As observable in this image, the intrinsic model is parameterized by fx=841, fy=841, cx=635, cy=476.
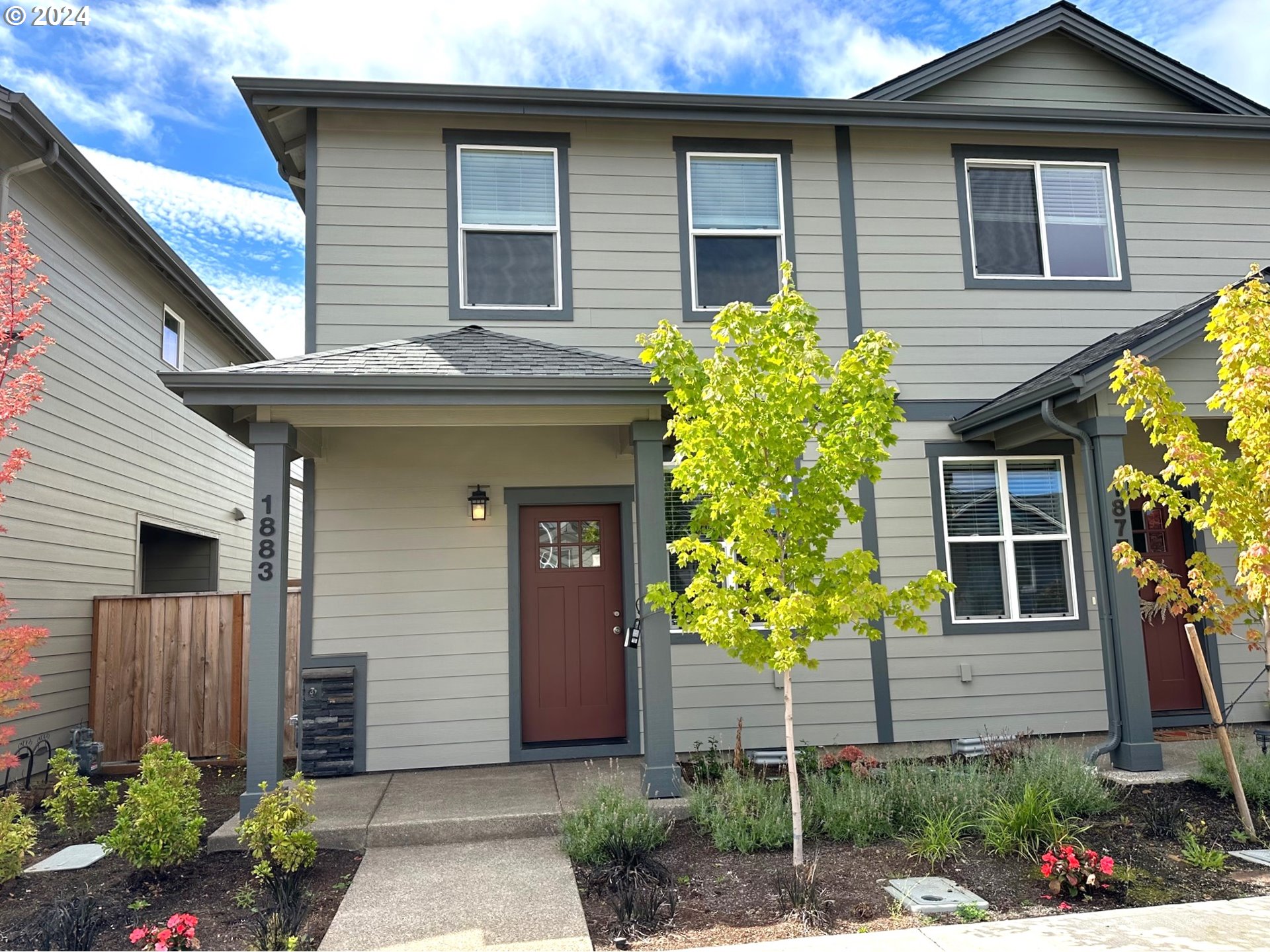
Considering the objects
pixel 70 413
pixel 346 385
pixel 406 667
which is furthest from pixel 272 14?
pixel 406 667

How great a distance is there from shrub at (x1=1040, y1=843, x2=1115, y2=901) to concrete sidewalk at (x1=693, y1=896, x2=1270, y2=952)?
187 millimetres

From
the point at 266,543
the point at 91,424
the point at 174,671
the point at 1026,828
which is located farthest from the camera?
the point at 91,424

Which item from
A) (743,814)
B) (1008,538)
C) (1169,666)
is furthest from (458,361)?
(1169,666)

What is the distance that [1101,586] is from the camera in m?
6.50

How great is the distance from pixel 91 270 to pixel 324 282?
3.38 meters

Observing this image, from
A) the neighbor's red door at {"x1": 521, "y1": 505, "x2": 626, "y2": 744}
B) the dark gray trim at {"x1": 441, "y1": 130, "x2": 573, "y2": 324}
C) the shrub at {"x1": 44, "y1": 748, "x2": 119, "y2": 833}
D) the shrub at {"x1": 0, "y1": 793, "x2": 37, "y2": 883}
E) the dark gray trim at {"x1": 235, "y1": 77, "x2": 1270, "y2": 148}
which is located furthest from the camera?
the dark gray trim at {"x1": 441, "y1": 130, "x2": 573, "y2": 324}

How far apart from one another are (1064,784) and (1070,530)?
3011mm

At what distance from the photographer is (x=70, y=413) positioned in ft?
26.4

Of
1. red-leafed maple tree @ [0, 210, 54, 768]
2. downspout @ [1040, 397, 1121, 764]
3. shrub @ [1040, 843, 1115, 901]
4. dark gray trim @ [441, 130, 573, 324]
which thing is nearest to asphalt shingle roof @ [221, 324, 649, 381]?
dark gray trim @ [441, 130, 573, 324]

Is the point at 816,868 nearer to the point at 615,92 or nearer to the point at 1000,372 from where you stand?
the point at 1000,372

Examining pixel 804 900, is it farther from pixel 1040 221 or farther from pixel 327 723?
pixel 1040 221

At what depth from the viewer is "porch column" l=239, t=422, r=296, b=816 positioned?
534cm

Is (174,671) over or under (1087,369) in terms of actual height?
under

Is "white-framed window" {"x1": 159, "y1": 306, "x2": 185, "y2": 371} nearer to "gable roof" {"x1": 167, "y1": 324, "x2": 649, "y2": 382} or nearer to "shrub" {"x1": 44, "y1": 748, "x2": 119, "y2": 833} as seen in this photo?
"gable roof" {"x1": 167, "y1": 324, "x2": 649, "y2": 382}
